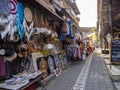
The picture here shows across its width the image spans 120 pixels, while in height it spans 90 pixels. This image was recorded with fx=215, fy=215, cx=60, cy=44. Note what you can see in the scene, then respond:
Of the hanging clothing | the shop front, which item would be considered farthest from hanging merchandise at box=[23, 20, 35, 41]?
the hanging clothing

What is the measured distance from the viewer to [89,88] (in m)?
6.77

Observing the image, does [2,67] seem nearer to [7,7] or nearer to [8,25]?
[8,25]

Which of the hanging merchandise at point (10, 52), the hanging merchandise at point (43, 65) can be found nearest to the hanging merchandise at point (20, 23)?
the hanging merchandise at point (10, 52)

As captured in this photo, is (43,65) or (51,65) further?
(51,65)

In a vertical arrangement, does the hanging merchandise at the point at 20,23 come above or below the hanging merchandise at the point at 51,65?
above

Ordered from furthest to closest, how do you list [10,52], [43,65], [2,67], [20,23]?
[43,65] → [10,52] → [20,23] → [2,67]

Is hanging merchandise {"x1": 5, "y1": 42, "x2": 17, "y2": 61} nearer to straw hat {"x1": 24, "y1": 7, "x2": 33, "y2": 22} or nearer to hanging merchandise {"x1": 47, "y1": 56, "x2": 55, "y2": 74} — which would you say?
straw hat {"x1": 24, "y1": 7, "x2": 33, "y2": 22}

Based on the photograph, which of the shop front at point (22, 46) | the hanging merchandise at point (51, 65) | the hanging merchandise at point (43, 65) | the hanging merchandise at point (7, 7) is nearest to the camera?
the hanging merchandise at point (7, 7)

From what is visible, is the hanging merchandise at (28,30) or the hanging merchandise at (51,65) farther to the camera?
the hanging merchandise at (51,65)

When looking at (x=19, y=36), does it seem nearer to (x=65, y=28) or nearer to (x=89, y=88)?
(x=89, y=88)

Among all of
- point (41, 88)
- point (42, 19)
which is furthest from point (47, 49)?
point (41, 88)

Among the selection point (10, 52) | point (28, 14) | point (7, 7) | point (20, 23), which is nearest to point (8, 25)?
point (7, 7)

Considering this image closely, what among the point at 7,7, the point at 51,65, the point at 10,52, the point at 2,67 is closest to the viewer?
the point at 7,7

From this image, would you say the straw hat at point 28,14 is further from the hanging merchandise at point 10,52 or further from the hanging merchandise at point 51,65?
the hanging merchandise at point 51,65
